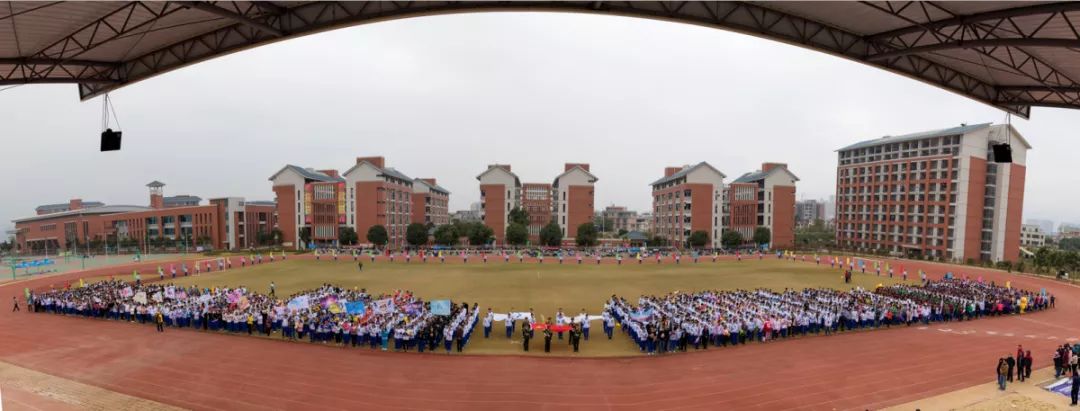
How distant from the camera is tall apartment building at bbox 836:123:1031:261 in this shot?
5619 cm

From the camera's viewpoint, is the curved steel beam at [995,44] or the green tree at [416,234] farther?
the green tree at [416,234]

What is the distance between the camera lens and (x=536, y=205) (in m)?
79.8

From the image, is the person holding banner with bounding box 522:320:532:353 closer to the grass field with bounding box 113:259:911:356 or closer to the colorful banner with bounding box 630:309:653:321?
the grass field with bounding box 113:259:911:356

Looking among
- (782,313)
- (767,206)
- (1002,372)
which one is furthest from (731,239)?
(1002,372)

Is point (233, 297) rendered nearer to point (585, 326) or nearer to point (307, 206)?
point (585, 326)

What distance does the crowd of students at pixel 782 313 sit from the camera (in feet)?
55.4

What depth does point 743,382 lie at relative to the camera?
13.5m

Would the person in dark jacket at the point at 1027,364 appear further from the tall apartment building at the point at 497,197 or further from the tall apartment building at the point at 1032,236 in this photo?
the tall apartment building at the point at 1032,236

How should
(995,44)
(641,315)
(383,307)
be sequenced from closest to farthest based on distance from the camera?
(995,44), (641,315), (383,307)

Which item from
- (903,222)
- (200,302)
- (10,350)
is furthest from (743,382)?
(903,222)

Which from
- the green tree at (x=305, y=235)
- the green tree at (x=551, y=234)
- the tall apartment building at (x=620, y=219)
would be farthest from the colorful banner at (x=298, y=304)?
the tall apartment building at (x=620, y=219)

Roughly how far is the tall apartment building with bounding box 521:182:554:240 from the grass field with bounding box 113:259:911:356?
111ft

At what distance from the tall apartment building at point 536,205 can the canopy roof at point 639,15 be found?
67241 mm

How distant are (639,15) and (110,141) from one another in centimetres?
1617
